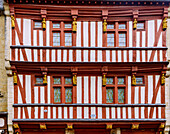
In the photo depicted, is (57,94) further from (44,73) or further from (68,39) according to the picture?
(68,39)

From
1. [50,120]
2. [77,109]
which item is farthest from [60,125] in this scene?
[77,109]

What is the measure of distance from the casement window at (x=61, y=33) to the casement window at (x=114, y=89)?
2.56 m

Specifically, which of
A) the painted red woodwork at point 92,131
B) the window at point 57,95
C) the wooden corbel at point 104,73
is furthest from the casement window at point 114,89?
the window at point 57,95

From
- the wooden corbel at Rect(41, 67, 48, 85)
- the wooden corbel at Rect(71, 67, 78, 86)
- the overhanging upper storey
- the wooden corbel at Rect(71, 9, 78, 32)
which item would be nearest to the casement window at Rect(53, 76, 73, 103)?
the wooden corbel at Rect(71, 67, 78, 86)

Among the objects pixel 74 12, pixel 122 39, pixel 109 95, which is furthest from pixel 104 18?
pixel 109 95

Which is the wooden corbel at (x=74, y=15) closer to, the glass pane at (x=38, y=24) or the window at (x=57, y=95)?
the glass pane at (x=38, y=24)

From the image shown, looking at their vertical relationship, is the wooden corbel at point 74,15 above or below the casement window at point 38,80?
above

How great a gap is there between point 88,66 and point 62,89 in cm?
156

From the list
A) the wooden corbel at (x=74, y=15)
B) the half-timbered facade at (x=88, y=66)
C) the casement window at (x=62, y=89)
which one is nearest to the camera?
the half-timbered facade at (x=88, y=66)

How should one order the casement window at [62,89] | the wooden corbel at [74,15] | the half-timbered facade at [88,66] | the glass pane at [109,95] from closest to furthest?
the half-timbered facade at [88,66] < the wooden corbel at [74,15] < the casement window at [62,89] < the glass pane at [109,95]

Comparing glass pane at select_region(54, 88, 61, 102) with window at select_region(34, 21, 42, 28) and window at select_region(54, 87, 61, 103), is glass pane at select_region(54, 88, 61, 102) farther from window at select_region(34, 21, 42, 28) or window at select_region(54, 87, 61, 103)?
window at select_region(34, 21, 42, 28)

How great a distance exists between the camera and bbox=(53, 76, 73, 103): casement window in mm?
8078

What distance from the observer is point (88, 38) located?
8148 millimetres

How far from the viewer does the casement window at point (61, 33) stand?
812cm
